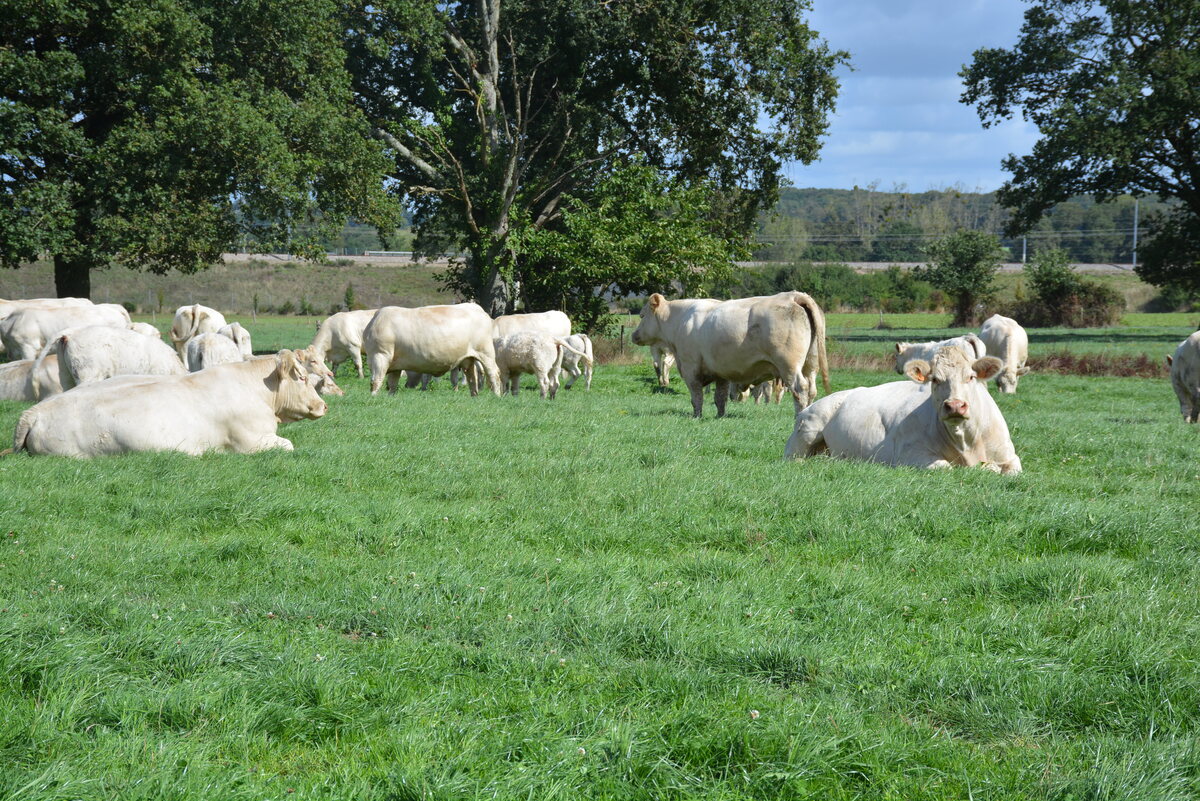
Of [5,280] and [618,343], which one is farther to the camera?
[5,280]

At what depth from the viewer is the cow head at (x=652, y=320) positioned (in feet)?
57.4

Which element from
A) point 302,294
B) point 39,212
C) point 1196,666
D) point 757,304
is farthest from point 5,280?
point 1196,666

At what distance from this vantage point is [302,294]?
8831 cm

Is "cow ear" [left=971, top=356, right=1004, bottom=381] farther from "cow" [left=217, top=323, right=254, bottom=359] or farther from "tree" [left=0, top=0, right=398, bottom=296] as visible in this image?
"tree" [left=0, top=0, right=398, bottom=296]

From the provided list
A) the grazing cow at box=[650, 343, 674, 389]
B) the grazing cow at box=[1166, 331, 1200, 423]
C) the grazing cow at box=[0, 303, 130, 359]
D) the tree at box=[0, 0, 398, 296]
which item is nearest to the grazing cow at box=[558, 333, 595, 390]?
the grazing cow at box=[650, 343, 674, 389]

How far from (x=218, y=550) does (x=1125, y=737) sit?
5149mm

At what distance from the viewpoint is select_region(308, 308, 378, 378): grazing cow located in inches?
931

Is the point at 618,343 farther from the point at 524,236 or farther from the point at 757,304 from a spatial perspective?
the point at 757,304

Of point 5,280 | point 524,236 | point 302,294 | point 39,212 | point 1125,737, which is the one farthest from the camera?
point 302,294

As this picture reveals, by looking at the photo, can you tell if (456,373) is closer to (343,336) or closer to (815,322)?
(343,336)

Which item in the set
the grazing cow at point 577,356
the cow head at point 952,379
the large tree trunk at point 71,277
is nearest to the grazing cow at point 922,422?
the cow head at point 952,379

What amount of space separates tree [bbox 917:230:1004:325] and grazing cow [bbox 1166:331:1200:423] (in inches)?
1880

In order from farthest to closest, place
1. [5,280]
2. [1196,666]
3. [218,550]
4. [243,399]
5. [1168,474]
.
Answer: [5,280] → [243,399] → [1168,474] → [218,550] → [1196,666]

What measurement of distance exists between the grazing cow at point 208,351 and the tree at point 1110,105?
32139 mm
